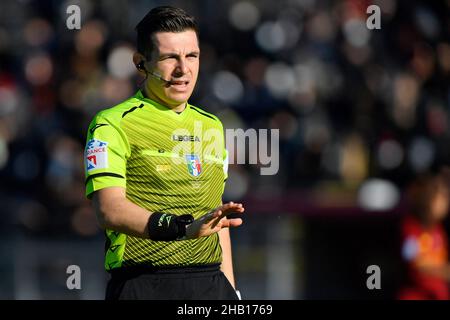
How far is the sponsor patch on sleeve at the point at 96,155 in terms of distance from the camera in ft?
15.6

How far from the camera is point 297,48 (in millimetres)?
13477

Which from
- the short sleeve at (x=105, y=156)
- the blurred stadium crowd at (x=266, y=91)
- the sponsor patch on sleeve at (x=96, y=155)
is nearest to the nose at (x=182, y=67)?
the short sleeve at (x=105, y=156)

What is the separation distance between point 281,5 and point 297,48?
1069 mm

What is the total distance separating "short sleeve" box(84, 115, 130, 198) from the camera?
15.5ft

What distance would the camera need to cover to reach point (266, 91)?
42.3ft

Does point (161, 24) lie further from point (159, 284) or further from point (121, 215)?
point (159, 284)

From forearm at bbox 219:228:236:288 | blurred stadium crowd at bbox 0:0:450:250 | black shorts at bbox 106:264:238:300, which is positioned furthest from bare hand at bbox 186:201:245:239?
blurred stadium crowd at bbox 0:0:450:250

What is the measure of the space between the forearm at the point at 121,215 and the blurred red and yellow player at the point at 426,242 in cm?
536

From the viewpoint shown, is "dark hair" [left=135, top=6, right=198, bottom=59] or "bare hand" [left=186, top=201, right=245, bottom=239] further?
"dark hair" [left=135, top=6, right=198, bottom=59]

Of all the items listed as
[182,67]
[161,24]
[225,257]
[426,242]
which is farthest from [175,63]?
[426,242]

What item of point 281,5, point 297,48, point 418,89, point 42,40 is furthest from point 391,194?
point 42,40

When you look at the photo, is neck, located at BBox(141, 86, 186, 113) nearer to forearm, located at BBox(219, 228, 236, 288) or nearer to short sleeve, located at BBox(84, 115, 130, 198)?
short sleeve, located at BBox(84, 115, 130, 198)

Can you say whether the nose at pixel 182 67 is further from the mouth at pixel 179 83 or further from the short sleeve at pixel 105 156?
the short sleeve at pixel 105 156

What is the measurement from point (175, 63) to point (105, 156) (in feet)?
1.95
